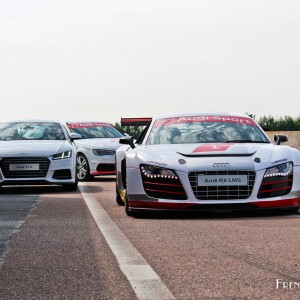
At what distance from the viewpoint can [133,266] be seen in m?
6.60

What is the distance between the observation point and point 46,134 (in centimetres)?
1888

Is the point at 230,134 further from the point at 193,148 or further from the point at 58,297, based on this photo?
the point at 58,297

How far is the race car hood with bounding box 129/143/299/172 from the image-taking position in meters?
11.0

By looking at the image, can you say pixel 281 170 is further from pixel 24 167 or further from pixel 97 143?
pixel 97 143

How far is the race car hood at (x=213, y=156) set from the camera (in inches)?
434

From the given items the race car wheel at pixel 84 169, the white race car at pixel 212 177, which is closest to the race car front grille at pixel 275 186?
the white race car at pixel 212 177

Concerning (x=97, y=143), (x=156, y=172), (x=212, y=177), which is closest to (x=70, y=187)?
(x=97, y=143)

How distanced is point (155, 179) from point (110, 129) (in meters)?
14.5

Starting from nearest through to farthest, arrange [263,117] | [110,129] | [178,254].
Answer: [178,254] < [110,129] < [263,117]

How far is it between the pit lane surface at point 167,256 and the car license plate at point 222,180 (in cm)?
40

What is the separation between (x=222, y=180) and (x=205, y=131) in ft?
4.69

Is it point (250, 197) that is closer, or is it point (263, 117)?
point (250, 197)

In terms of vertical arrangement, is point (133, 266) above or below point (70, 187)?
above

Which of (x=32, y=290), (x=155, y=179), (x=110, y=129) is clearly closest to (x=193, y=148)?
(x=155, y=179)
